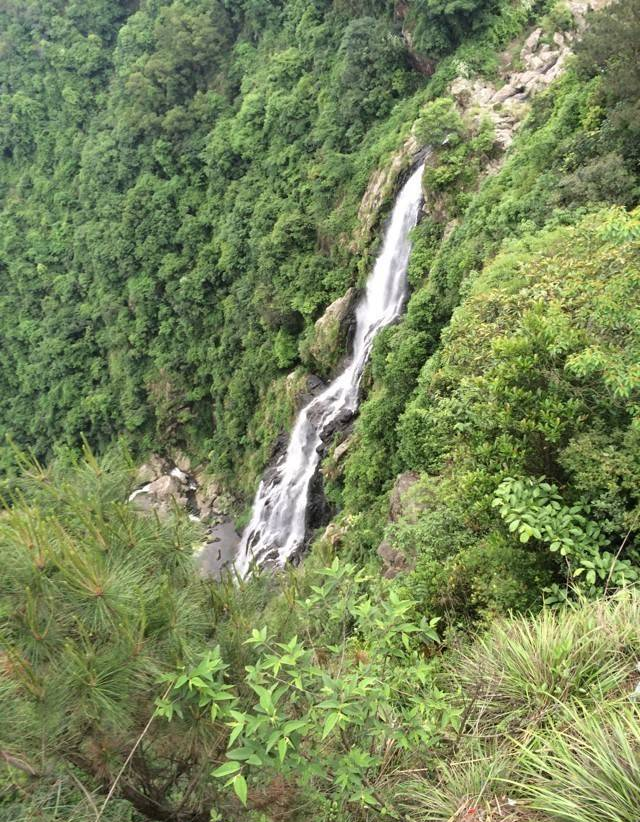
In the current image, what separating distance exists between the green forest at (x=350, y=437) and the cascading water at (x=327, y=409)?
0.79 metres

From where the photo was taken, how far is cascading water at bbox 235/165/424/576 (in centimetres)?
1390

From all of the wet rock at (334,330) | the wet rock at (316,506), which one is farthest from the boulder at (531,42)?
the wet rock at (316,506)

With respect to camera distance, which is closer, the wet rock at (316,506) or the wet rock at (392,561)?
the wet rock at (392,561)

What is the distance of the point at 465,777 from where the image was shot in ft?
7.84

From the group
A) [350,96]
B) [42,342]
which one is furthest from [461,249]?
[42,342]

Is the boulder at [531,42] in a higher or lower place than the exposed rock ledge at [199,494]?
higher

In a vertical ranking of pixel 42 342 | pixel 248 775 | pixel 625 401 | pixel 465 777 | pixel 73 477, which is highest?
pixel 73 477

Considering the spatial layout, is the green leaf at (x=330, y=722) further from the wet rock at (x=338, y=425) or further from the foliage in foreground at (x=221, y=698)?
the wet rock at (x=338, y=425)

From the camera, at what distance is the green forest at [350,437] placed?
2.31 meters

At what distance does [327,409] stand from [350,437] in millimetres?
2457

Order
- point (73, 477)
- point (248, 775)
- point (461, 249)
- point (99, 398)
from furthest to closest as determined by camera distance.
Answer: point (99, 398)
point (461, 249)
point (73, 477)
point (248, 775)

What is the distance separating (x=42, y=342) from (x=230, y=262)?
12511 mm

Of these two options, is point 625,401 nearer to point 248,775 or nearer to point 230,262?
point 248,775

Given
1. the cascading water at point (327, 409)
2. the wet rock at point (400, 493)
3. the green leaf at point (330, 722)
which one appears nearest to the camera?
the green leaf at point (330, 722)
